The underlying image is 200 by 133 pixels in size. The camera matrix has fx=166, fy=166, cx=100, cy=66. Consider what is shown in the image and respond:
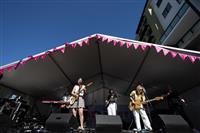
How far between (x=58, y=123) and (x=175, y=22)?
11471 millimetres

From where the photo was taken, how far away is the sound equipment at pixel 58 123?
3117 mm

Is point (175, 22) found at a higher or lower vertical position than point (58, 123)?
higher

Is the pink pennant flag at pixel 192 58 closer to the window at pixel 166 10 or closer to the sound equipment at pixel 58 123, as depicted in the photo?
the sound equipment at pixel 58 123

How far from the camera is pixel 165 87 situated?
6227mm

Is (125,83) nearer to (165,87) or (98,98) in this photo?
(165,87)

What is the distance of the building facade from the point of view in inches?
407

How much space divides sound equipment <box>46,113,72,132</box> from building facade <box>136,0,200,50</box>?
32.0 ft

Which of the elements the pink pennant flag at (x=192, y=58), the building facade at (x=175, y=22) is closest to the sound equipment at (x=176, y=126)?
the pink pennant flag at (x=192, y=58)

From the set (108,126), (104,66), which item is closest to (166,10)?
(104,66)

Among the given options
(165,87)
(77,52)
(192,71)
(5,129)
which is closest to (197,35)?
(165,87)

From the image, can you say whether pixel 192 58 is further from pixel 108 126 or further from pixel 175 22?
pixel 175 22

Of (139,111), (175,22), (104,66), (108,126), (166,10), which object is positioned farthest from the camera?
(166,10)

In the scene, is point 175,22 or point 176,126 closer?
point 176,126

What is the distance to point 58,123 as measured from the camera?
10.4 ft
